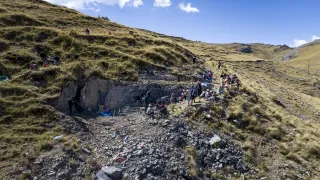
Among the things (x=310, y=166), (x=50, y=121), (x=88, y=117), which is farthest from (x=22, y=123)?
(x=310, y=166)

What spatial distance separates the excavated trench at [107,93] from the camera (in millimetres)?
20953

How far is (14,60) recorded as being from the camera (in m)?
23.3

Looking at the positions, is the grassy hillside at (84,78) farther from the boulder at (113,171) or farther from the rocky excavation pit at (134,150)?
the boulder at (113,171)

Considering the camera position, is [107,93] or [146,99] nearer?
[146,99]

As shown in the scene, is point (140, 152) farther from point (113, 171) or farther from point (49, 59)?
point (49, 59)

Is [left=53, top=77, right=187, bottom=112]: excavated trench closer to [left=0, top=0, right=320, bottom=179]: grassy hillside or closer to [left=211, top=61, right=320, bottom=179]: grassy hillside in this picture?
[left=0, top=0, right=320, bottom=179]: grassy hillside

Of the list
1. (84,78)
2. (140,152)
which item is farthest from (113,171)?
(84,78)

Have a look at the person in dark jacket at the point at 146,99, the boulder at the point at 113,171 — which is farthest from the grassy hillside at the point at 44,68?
the boulder at the point at 113,171

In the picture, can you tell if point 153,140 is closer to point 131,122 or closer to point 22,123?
point 131,122

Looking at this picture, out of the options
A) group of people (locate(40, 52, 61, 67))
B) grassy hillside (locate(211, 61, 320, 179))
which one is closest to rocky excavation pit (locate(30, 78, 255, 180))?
grassy hillside (locate(211, 61, 320, 179))

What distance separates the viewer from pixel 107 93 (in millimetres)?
22250

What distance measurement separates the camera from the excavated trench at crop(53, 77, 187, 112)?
2095 cm

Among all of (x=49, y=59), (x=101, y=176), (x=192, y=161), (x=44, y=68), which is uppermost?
(x=49, y=59)

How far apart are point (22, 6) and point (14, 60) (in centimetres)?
1651
